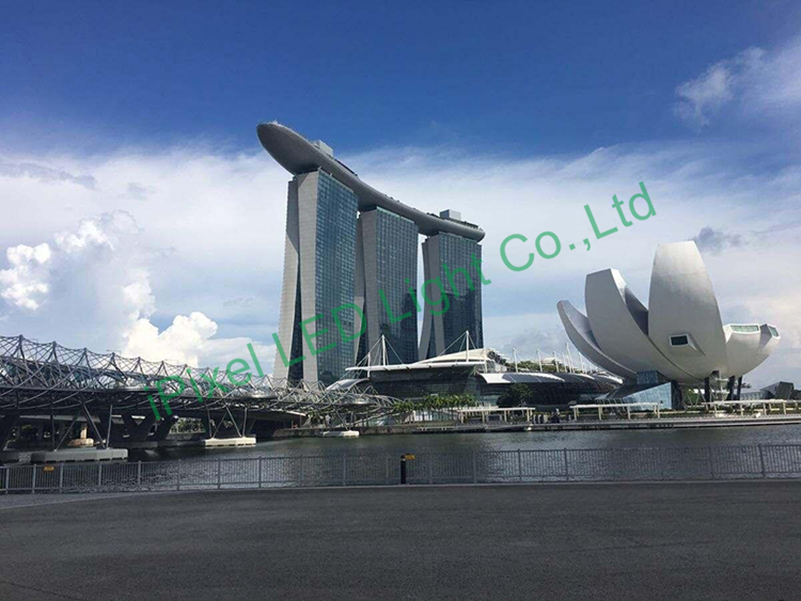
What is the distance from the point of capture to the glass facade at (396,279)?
16100 centimetres

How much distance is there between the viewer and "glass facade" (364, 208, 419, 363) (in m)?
161

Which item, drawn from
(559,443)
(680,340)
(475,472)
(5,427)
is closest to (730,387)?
(680,340)

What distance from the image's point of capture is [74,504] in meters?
19.8

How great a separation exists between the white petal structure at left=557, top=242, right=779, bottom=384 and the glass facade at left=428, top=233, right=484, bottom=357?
74618 millimetres

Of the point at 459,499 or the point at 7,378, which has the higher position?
the point at 7,378

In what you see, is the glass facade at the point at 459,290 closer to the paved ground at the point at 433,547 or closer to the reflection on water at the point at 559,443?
the reflection on water at the point at 559,443

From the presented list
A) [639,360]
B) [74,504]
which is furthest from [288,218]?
[74,504]

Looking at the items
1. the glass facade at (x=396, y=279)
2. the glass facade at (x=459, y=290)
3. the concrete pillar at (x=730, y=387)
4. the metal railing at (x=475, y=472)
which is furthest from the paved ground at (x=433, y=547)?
the glass facade at (x=459, y=290)

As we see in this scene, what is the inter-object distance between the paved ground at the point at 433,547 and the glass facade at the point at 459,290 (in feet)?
532

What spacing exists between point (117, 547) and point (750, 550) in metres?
10.3

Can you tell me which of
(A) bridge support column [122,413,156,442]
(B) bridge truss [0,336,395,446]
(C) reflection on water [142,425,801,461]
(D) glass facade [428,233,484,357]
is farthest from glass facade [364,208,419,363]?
(C) reflection on water [142,425,801,461]

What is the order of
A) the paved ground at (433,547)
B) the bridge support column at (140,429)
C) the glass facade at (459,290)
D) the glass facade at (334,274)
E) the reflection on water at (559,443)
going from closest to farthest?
the paved ground at (433,547)
the reflection on water at (559,443)
the bridge support column at (140,429)
the glass facade at (334,274)
the glass facade at (459,290)

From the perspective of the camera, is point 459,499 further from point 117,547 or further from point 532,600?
point 532,600

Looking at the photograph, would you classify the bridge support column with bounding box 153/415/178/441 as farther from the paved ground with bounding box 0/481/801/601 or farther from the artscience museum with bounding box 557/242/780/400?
the paved ground with bounding box 0/481/801/601
